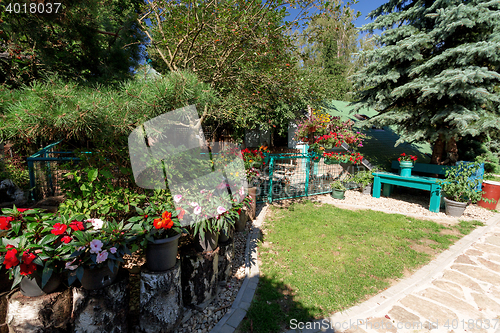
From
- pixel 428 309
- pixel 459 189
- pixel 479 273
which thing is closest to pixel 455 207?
pixel 459 189

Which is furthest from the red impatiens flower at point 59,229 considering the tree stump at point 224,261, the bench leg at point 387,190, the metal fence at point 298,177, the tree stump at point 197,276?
the bench leg at point 387,190

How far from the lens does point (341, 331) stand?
226 cm

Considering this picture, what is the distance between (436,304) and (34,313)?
156 inches

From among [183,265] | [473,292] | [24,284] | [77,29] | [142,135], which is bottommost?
[473,292]

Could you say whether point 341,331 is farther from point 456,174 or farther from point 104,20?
point 456,174

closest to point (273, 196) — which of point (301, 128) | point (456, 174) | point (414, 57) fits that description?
point (301, 128)

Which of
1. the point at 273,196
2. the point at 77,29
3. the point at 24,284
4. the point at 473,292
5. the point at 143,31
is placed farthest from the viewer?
the point at 273,196

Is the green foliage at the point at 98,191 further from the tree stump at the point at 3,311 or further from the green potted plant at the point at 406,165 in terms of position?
the green potted plant at the point at 406,165

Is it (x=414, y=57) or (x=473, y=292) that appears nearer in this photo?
(x=473, y=292)

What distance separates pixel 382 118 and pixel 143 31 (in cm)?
692

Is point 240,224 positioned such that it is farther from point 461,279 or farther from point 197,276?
point 461,279

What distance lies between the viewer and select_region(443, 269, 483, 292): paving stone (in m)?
2.98

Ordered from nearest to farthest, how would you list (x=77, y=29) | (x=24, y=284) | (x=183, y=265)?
(x=24, y=284) < (x=183, y=265) < (x=77, y=29)

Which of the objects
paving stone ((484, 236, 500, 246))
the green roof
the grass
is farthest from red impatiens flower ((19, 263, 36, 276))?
the green roof
